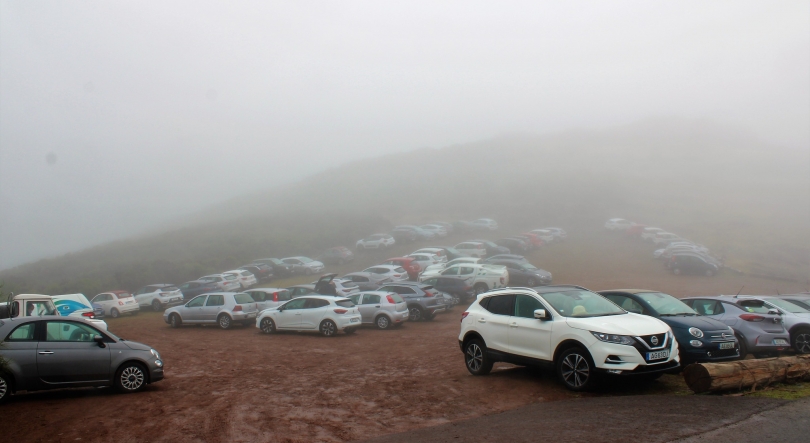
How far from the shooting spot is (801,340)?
1211cm

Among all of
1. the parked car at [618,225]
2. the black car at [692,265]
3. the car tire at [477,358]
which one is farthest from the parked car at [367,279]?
the parked car at [618,225]

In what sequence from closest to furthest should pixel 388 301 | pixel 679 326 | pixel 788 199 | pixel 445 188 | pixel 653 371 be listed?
1. pixel 653 371
2. pixel 679 326
3. pixel 388 301
4. pixel 788 199
5. pixel 445 188

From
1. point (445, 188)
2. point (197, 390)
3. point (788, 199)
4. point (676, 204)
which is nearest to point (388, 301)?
point (197, 390)

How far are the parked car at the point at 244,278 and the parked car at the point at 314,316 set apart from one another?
1616 centimetres

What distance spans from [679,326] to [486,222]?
151ft

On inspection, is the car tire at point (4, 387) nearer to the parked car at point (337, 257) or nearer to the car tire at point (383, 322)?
the car tire at point (383, 322)

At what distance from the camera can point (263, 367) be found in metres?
13.0

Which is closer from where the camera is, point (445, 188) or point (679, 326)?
point (679, 326)

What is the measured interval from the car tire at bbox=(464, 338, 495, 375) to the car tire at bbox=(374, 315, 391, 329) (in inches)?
362

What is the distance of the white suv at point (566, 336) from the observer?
845 centimetres

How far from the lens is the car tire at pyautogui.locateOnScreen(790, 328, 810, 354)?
39.5 feet

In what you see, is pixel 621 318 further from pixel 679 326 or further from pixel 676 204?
pixel 676 204

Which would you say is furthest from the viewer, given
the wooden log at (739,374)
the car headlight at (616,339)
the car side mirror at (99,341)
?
the car side mirror at (99,341)

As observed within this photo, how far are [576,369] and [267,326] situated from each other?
1370 cm
